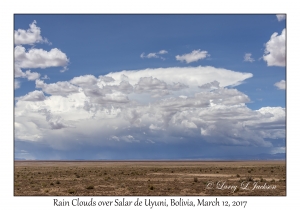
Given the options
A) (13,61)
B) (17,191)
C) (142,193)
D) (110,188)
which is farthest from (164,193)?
(13,61)

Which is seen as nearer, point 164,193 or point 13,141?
point 13,141

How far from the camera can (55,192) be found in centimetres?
4153

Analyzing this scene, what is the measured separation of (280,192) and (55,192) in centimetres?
2675
